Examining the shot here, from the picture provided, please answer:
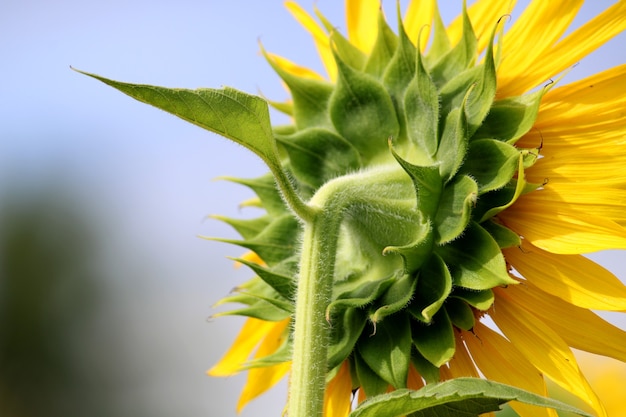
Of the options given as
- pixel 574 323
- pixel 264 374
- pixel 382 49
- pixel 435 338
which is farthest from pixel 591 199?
pixel 264 374

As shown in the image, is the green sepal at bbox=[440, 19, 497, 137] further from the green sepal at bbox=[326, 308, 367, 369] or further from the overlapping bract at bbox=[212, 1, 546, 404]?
the green sepal at bbox=[326, 308, 367, 369]

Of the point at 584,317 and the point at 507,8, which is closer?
the point at 584,317

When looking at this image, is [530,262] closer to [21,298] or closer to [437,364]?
[437,364]

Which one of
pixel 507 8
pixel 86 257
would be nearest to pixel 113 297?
pixel 86 257

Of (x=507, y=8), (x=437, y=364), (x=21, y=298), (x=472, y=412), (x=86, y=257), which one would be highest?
(x=86, y=257)

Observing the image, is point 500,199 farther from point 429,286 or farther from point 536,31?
point 536,31

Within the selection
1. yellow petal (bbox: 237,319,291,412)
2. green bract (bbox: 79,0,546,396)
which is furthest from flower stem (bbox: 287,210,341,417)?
yellow petal (bbox: 237,319,291,412)
